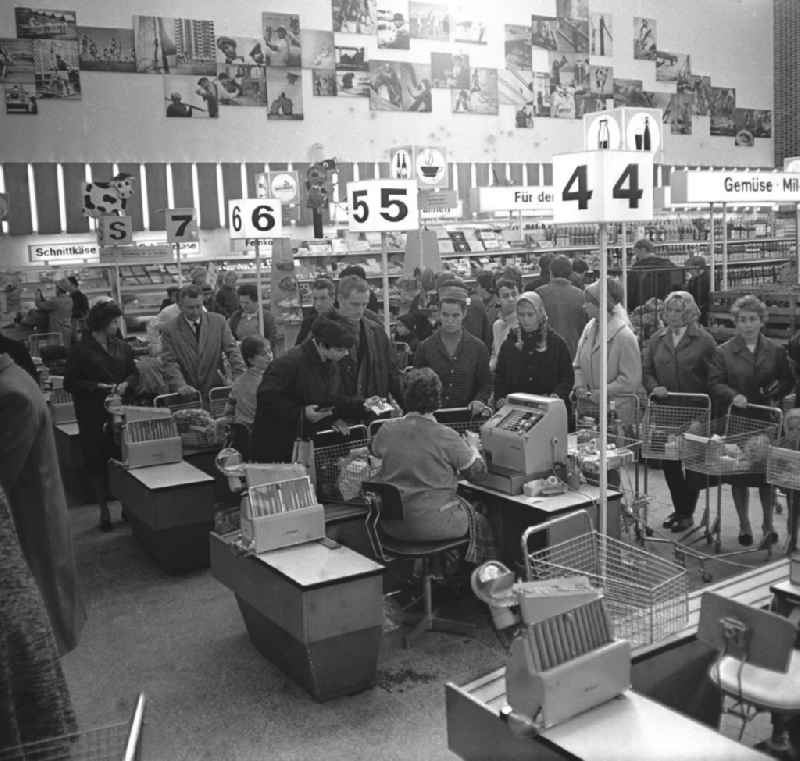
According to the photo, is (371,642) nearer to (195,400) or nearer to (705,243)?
(195,400)

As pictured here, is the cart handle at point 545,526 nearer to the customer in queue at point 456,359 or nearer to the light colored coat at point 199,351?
the customer in queue at point 456,359

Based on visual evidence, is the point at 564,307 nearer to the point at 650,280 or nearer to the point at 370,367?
the point at 370,367

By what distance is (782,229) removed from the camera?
60.3 ft

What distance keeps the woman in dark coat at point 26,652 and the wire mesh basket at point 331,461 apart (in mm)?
3033

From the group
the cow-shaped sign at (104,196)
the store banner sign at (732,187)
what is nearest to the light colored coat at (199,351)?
the cow-shaped sign at (104,196)

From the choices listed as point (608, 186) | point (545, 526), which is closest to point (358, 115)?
point (608, 186)

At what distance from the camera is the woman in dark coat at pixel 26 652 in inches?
84.7

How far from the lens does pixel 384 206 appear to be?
291 inches

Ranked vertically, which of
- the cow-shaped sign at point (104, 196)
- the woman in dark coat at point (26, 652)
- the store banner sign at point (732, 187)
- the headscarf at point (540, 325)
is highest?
the cow-shaped sign at point (104, 196)

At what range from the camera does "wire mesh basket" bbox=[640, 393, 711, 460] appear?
19.2 ft

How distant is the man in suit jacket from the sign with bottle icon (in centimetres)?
365

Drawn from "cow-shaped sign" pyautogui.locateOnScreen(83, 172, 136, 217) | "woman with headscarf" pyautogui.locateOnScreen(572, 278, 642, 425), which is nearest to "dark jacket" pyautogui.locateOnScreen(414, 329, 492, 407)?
"woman with headscarf" pyautogui.locateOnScreen(572, 278, 642, 425)

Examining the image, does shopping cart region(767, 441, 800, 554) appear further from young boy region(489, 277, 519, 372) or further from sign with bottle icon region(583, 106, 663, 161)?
sign with bottle icon region(583, 106, 663, 161)

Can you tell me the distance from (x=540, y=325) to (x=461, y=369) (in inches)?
24.1
